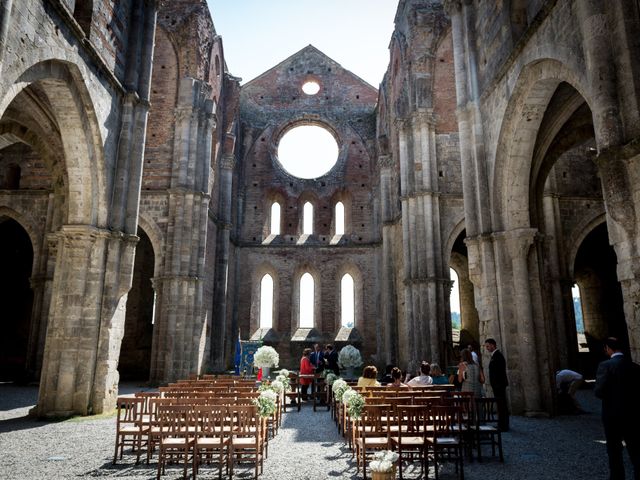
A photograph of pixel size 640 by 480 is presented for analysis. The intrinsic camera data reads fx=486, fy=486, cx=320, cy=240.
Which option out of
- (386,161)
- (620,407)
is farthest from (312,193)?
(620,407)

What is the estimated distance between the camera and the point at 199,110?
19656 mm

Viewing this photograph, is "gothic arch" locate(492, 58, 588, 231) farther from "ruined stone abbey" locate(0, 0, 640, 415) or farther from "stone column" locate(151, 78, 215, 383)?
"stone column" locate(151, 78, 215, 383)

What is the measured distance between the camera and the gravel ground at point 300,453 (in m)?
5.78

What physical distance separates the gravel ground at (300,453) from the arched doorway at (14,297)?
13168 mm

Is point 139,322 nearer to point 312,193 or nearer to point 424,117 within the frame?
point 312,193

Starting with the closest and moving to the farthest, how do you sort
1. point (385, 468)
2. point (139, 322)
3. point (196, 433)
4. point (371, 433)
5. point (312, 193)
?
point (385, 468)
point (196, 433)
point (371, 433)
point (139, 322)
point (312, 193)

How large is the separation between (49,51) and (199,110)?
1131cm

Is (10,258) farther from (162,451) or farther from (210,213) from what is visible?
(162,451)

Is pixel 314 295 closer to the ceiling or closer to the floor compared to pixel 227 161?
closer to the floor

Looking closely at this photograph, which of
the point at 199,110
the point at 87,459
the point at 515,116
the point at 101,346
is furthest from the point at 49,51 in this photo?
the point at 199,110

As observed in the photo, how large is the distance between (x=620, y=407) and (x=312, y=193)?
23413mm

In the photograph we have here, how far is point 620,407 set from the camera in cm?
504

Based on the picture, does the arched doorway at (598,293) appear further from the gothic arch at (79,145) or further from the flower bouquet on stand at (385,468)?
the flower bouquet on stand at (385,468)

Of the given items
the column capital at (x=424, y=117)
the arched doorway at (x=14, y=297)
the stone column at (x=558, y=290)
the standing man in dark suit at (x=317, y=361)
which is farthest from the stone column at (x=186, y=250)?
the stone column at (x=558, y=290)
